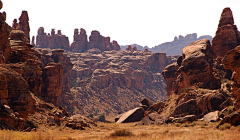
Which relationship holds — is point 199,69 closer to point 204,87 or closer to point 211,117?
point 204,87

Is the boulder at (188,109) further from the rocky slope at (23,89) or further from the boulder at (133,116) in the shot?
the rocky slope at (23,89)

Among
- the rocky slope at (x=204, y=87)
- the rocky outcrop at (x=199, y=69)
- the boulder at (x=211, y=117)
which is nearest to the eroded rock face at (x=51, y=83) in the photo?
the rocky slope at (x=204, y=87)

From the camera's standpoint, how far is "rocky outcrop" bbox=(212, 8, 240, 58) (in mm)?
57750

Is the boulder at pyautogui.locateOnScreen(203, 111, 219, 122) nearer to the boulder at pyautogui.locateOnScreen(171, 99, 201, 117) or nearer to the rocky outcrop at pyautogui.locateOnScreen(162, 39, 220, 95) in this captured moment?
the boulder at pyautogui.locateOnScreen(171, 99, 201, 117)

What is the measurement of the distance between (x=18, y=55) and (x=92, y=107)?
83070mm

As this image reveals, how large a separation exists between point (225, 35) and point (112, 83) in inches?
3809

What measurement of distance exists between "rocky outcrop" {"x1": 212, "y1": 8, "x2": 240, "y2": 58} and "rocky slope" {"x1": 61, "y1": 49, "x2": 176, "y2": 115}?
55.6 meters

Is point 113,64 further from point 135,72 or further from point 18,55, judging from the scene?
point 18,55

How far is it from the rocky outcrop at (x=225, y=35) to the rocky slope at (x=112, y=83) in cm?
5562

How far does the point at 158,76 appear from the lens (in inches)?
7554

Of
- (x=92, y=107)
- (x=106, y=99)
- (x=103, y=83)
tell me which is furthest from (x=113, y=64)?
(x=92, y=107)

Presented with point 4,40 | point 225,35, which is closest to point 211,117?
point 4,40

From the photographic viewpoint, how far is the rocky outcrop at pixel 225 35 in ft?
189

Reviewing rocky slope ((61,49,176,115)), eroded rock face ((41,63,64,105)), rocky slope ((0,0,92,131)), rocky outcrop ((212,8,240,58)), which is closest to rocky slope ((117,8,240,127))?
rocky outcrop ((212,8,240,58))
